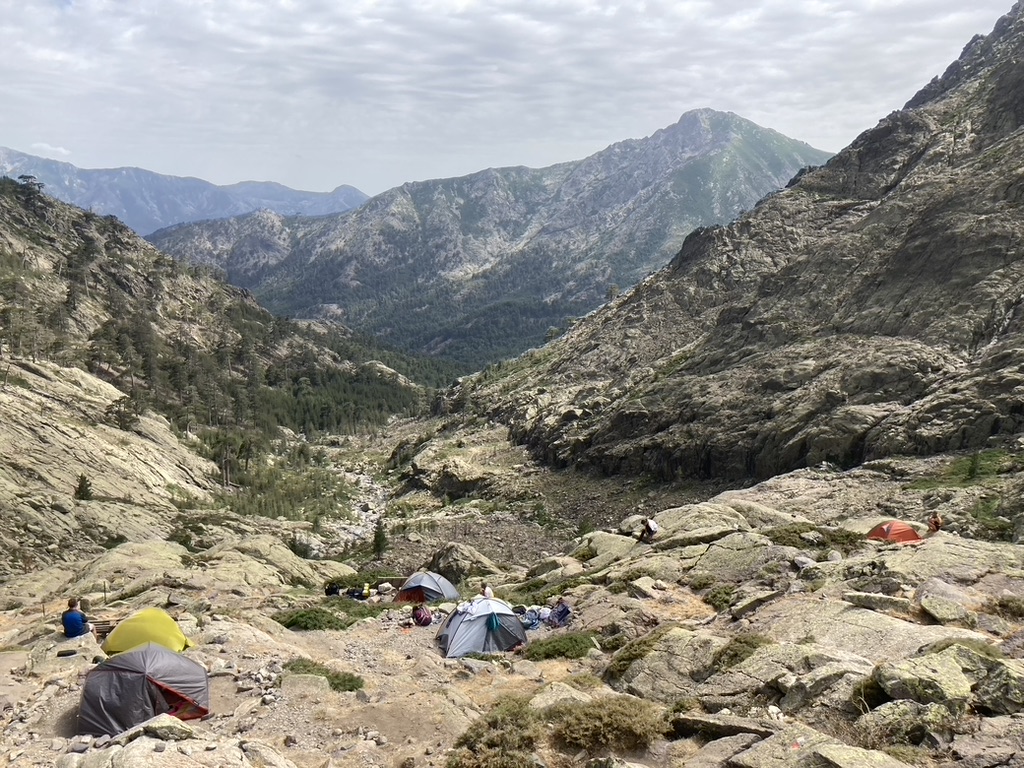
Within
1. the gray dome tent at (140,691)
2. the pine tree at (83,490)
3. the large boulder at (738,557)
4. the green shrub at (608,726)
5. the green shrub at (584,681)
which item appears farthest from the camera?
the pine tree at (83,490)

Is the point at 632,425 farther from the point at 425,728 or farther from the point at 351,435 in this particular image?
the point at 351,435

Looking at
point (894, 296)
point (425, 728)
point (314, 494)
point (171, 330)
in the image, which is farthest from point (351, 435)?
point (425, 728)

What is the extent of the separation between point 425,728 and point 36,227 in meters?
183

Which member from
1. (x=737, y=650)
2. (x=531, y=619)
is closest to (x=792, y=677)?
(x=737, y=650)

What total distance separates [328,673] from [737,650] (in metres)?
11.8

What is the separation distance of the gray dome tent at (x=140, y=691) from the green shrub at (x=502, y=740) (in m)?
7.80

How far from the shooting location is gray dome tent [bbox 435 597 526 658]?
23828mm

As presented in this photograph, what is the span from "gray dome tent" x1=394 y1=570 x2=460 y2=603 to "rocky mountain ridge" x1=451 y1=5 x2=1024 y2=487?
3091cm

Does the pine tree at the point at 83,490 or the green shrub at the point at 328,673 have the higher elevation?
the green shrub at the point at 328,673

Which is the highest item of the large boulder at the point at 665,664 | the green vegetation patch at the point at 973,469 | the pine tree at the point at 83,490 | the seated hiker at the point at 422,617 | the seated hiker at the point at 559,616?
the green vegetation patch at the point at 973,469

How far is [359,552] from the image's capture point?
5562cm

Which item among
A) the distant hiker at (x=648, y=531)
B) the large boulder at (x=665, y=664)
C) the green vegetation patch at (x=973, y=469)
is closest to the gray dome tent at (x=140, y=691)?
the large boulder at (x=665, y=664)

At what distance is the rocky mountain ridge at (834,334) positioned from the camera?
164 ft

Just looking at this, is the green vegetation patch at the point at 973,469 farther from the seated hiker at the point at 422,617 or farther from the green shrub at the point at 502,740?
the green shrub at the point at 502,740
